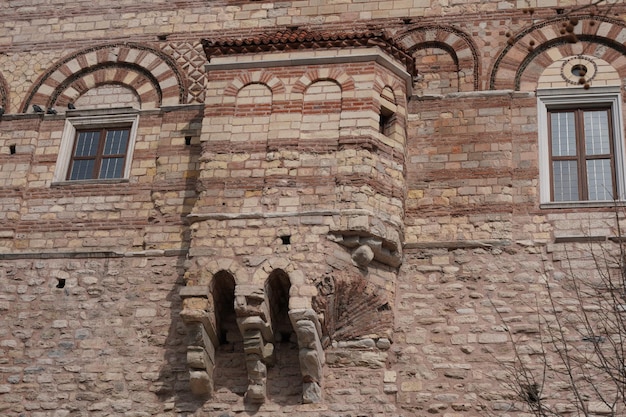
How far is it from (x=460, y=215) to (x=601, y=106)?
2521 mm

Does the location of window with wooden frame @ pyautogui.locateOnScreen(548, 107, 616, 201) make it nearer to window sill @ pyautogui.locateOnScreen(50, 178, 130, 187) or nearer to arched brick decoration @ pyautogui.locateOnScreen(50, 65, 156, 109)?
Answer: arched brick decoration @ pyautogui.locateOnScreen(50, 65, 156, 109)

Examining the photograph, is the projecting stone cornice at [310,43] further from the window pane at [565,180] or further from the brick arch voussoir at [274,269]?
the brick arch voussoir at [274,269]

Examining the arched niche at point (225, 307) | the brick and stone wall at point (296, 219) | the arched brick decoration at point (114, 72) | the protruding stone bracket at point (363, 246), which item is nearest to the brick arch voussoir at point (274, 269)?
the brick and stone wall at point (296, 219)

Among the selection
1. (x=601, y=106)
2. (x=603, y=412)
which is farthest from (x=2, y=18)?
(x=603, y=412)

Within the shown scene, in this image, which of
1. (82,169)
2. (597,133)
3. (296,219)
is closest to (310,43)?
(296,219)

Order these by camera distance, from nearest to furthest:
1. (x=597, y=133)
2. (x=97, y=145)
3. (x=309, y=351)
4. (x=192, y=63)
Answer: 1. (x=309, y=351)
2. (x=597, y=133)
3. (x=97, y=145)
4. (x=192, y=63)

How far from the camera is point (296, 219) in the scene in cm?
1510

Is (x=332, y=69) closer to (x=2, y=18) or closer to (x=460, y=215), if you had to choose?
(x=460, y=215)

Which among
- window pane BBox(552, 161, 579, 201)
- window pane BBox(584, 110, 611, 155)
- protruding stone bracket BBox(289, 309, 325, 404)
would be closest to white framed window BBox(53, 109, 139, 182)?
protruding stone bracket BBox(289, 309, 325, 404)

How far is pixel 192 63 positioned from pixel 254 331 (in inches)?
189

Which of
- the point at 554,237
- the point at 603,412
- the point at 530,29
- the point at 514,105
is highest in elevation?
the point at 530,29

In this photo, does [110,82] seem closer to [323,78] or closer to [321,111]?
[323,78]

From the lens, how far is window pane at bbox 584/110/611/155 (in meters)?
16.1

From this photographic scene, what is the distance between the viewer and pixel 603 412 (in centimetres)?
1389
